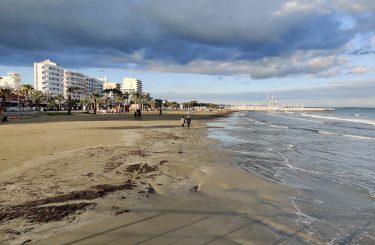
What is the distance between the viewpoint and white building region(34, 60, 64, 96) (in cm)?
17762

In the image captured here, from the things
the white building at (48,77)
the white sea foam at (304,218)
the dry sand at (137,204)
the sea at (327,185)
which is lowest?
the sea at (327,185)

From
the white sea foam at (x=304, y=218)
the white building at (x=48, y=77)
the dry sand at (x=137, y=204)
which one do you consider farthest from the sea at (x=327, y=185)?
the white building at (x=48, y=77)

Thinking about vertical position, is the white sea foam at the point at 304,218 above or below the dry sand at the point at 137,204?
below

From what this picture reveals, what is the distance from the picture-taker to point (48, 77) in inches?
7151

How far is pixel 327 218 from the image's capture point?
8734mm

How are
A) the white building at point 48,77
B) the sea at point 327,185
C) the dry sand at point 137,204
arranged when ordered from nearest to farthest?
the dry sand at point 137,204 < the sea at point 327,185 < the white building at point 48,77

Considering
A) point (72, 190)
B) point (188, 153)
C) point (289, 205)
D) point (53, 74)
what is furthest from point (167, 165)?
point (53, 74)

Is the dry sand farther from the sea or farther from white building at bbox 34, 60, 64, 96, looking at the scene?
white building at bbox 34, 60, 64, 96

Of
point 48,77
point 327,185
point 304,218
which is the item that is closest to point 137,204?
point 304,218

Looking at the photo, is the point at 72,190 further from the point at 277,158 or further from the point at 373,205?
the point at 277,158

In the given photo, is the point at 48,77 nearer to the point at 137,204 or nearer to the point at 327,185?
the point at 327,185

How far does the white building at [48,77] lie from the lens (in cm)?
17762

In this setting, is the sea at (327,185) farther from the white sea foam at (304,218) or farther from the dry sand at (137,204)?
the dry sand at (137,204)

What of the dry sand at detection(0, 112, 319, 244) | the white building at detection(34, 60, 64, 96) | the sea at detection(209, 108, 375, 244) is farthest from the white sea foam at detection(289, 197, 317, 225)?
the white building at detection(34, 60, 64, 96)
